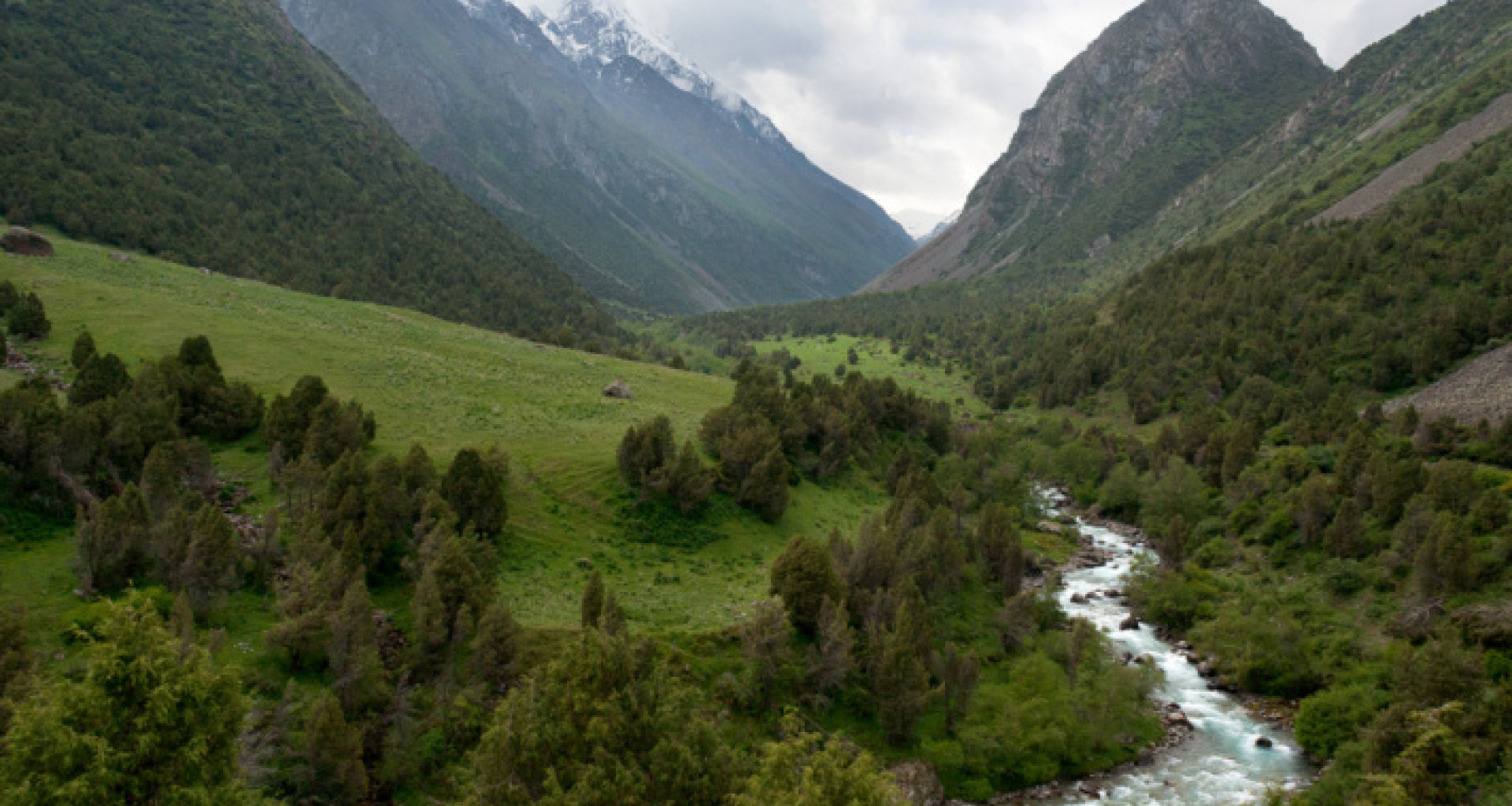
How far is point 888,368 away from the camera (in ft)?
529

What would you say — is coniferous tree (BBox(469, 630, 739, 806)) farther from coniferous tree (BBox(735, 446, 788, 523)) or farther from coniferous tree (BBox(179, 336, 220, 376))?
coniferous tree (BBox(179, 336, 220, 376))

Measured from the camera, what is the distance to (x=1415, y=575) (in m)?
43.7

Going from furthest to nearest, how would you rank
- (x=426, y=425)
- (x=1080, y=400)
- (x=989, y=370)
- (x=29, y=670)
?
(x=989, y=370) < (x=1080, y=400) < (x=426, y=425) < (x=29, y=670)

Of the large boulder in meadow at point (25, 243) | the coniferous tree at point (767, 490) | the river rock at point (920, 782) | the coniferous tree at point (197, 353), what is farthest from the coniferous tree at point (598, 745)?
the large boulder in meadow at point (25, 243)

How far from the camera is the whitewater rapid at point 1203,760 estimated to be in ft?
113

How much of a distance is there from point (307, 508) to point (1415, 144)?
610 ft

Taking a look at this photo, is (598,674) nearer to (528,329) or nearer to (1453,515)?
(1453,515)

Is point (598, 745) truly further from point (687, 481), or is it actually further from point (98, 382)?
point (98, 382)

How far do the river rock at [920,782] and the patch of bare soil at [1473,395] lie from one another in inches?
2224

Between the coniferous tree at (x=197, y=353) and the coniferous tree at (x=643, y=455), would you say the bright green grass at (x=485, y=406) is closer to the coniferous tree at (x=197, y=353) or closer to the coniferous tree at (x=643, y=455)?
the coniferous tree at (x=643, y=455)

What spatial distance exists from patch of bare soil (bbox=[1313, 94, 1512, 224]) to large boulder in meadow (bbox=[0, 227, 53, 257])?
165 meters

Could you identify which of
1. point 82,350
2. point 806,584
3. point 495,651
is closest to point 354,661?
point 495,651

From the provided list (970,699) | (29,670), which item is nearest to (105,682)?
(29,670)

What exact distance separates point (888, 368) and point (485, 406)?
11695 centimetres
